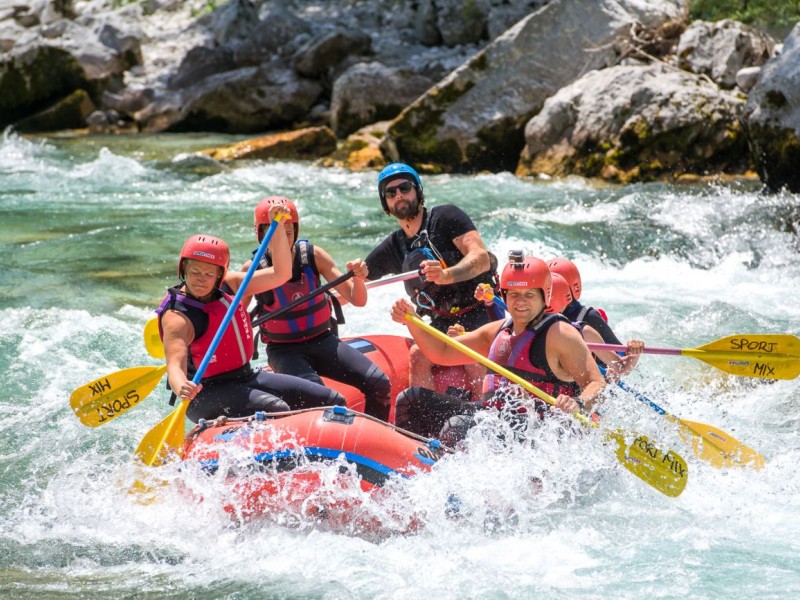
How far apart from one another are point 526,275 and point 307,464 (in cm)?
134

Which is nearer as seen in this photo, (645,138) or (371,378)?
(371,378)

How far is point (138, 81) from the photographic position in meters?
19.8

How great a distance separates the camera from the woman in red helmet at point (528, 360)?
15.6ft

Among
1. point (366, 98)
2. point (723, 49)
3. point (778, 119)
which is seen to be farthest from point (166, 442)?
point (366, 98)

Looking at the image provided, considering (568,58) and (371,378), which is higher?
(568,58)

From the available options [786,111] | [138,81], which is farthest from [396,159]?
[138,81]

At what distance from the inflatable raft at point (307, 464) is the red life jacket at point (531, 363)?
1.92 ft

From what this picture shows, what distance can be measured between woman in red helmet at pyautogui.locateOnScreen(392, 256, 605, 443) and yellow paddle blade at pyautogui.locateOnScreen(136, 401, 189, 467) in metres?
1.08

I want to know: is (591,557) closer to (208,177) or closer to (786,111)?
(786,111)

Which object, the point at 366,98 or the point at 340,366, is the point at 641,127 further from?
the point at 340,366

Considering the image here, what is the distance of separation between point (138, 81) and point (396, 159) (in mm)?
7991

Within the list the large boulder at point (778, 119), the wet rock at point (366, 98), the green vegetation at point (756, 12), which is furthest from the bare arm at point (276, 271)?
the wet rock at point (366, 98)

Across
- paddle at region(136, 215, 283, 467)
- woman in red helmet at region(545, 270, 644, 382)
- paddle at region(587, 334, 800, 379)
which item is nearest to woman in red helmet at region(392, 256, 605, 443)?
woman in red helmet at region(545, 270, 644, 382)

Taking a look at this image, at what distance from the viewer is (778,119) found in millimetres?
10664
